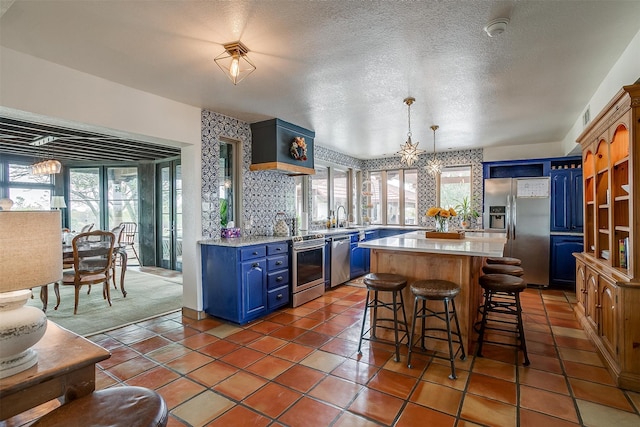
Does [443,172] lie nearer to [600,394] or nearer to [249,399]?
[600,394]

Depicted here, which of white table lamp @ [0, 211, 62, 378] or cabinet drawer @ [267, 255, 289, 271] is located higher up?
white table lamp @ [0, 211, 62, 378]

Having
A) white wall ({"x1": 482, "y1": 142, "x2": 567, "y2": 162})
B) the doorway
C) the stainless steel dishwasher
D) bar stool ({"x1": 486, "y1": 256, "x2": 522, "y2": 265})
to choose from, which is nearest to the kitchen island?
bar stool ({"x1": 486, "y1": 256, "x2": 522, "y2": 265})

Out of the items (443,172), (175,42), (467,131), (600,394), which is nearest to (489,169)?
(443,172)

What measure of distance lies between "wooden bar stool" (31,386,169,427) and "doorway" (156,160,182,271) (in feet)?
18.7

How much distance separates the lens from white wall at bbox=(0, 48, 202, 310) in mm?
2426

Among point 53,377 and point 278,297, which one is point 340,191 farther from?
point 53,377

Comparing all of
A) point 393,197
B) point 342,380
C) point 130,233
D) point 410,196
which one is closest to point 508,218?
point 410,196

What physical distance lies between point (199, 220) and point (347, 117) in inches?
90.6

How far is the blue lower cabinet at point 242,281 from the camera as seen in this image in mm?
3502

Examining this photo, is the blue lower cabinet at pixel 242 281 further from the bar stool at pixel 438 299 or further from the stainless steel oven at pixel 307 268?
the bar stool at pixel 438 299

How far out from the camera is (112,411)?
1.12 metres

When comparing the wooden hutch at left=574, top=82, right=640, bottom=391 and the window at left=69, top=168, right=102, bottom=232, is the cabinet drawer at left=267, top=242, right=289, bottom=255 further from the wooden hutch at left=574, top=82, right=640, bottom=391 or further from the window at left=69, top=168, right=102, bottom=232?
the window at left=69, top=168, right=102, bottom=232

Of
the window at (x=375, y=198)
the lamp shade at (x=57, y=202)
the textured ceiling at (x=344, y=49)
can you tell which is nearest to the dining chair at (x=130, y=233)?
the lamp shade at (x=57, y=202)

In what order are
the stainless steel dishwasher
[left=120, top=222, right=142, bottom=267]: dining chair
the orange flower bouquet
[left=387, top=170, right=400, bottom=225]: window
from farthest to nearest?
[left=120, top=222, right=142, bottom=267]: dining chair, [left=387, top=170, right=400, bottom=225]: window, the stainless steel dishwasher, the orange flower bouquet
